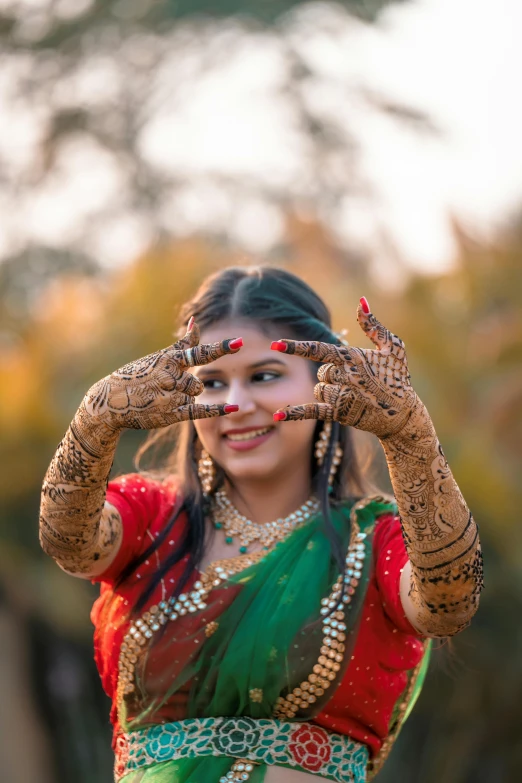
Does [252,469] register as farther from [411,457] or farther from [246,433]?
[411,457]

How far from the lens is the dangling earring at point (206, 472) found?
7.89 ft

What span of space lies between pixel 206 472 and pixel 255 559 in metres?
0.27

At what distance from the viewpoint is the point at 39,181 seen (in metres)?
9.66

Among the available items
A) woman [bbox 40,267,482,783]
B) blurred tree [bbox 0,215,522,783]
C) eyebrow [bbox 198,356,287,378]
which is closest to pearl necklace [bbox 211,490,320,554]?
woman [bbox 40,267,482,783]

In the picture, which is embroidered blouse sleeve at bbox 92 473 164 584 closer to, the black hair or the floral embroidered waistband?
the black hair

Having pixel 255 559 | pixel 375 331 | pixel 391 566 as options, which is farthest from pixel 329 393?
pixel 255 559

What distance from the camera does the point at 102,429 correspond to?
1.87 m

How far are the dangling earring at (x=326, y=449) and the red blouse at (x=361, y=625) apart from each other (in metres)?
0.21

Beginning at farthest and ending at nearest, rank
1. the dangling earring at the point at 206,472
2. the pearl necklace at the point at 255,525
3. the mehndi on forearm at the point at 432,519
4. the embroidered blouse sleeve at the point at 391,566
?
the dangling earring at the point at 206,472 < the pearl necklace at the point at 255,525 < the embroidered blouse sleeve at the point at 391,566 < the mehndi on forearm at the point at 432,519

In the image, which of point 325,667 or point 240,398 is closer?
point 325,667

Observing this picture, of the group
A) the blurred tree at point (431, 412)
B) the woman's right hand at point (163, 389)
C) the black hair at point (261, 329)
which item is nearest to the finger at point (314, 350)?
the woman's right hand at point (163, 389)

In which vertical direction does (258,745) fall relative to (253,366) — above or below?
below

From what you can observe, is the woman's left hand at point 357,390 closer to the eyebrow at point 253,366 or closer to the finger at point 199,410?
the finger at point 199,410

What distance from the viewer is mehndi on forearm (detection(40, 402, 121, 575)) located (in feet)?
6.22
